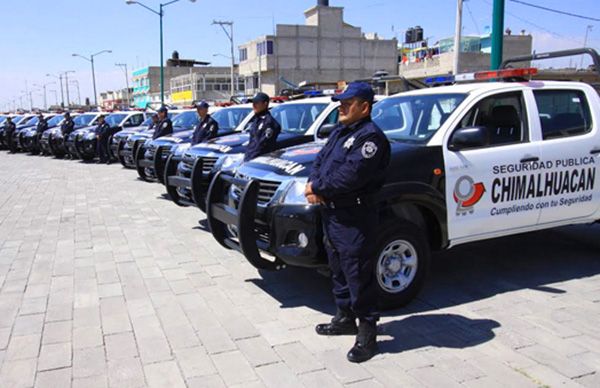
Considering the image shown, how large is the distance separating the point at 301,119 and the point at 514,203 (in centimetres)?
428

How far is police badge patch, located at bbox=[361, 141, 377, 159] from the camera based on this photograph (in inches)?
140

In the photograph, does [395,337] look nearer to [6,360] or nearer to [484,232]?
[484,232]

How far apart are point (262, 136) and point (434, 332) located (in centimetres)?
381

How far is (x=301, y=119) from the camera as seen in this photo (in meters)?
8.66

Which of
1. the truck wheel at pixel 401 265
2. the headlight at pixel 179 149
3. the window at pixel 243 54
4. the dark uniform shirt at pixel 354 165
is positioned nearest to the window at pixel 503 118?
the truck wheel at pixel 401 265

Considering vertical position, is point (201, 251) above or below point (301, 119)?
below

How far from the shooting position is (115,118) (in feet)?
63.8

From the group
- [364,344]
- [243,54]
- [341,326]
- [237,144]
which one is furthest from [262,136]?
[243,54]

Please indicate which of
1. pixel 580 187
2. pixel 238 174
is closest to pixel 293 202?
pixel 238 174

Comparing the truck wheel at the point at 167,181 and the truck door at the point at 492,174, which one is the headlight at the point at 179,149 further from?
the truck door at the point at 492,174

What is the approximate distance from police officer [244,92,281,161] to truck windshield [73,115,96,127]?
1573cm

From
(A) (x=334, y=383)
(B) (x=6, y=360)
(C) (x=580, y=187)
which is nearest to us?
(A) (x=334, y=383)

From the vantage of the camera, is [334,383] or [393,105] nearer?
[334,383]

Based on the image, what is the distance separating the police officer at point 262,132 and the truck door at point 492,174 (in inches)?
111
